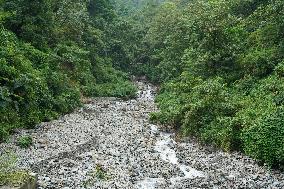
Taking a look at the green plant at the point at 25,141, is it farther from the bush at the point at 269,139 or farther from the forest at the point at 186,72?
the bush at the point at 269,139

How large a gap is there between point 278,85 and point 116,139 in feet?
36.4

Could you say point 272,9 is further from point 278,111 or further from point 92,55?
point 92,55

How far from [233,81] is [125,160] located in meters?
15.4

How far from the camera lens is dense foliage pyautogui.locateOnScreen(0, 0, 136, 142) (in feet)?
92.1

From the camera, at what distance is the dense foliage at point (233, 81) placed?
853 inches

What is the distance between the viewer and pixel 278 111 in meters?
20.6

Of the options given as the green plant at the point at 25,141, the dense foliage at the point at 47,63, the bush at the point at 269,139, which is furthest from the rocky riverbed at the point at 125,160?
the dense foliage at the point at 47,63

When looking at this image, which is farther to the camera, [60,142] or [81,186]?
[60,142]

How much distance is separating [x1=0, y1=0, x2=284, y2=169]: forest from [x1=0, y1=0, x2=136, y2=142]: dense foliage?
93 mm

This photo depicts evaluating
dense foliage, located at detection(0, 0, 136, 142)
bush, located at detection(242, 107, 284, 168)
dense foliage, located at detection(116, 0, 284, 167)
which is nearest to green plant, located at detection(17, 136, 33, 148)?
dense foliage, located at detection(0, 0, 136, 142)

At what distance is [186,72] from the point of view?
4038 centimetres

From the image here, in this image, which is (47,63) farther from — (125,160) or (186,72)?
(125,160)

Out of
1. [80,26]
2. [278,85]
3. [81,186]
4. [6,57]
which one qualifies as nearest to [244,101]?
[278,85]

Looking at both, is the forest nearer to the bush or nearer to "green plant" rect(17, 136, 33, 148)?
the bush
